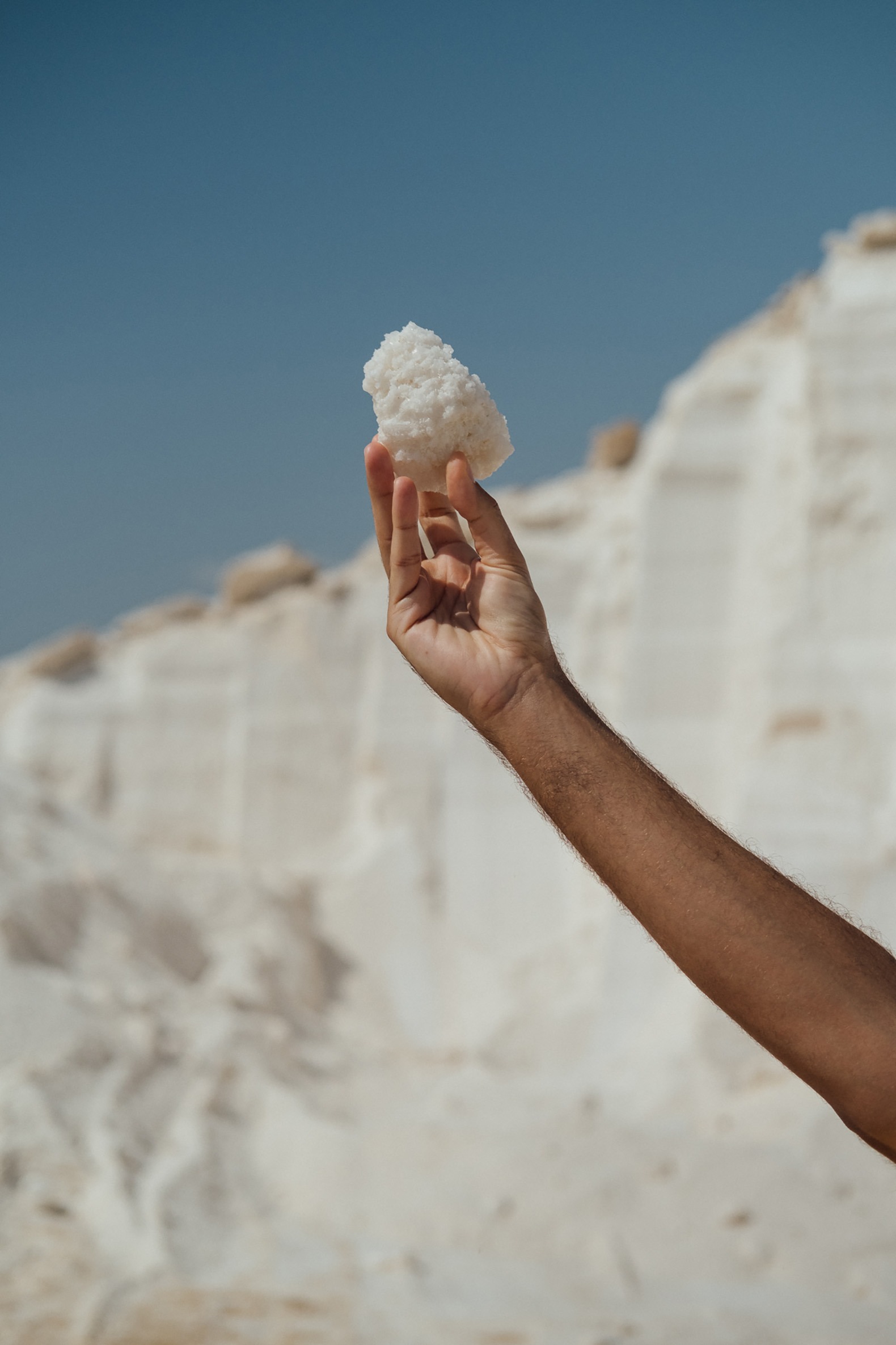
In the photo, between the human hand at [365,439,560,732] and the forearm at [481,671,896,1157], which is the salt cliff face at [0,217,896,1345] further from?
the forearm at [481,671,896,1157]

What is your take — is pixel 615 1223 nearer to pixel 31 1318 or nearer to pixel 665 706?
pixel 31 1318

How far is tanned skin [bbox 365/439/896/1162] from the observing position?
142cm

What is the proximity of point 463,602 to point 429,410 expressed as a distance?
48 cm

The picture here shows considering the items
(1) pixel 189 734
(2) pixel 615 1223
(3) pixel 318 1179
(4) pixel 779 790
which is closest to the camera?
(2) pixel 615 1223

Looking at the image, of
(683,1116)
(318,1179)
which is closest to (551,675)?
(318,1179)

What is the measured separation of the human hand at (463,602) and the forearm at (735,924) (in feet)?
0.39

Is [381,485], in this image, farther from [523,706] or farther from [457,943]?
[457,943]

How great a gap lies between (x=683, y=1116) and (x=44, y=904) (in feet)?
12.8

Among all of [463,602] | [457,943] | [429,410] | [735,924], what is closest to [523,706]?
[463,602]

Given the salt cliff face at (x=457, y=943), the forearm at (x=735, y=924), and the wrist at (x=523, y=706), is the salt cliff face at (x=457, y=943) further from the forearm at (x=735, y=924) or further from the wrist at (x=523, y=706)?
the forearm at (x=735, y=924)

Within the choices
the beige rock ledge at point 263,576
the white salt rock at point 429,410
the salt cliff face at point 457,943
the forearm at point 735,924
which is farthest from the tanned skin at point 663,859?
the beige rock ledge at point 263,576

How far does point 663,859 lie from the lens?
150 cm

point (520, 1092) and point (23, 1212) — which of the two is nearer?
point (23, 1212)

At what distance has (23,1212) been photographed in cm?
423
